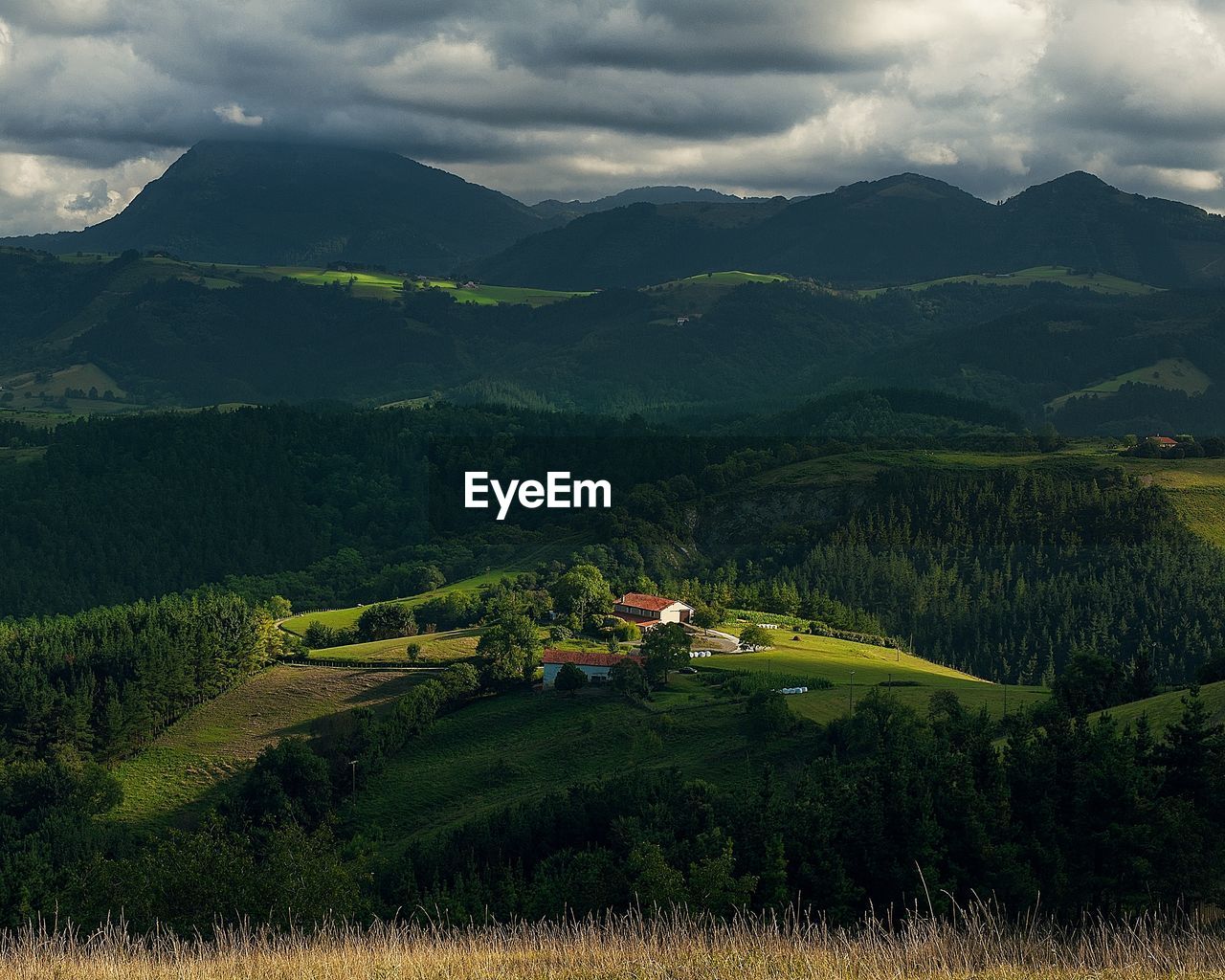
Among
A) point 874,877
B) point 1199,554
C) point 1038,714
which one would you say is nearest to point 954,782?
point 874,877

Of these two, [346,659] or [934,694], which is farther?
[346,659]

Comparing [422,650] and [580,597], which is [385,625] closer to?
[422,650]

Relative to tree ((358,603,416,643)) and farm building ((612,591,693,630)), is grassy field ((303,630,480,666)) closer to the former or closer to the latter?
tree ((358,603,416,643))

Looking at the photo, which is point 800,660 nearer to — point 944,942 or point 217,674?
point 217,674

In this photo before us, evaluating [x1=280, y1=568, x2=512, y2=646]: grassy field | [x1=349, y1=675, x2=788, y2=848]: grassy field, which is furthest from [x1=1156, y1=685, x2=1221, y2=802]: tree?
[x1=280, y1=568, x2=512, y2=646]: grassy field

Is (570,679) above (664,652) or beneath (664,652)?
beneath

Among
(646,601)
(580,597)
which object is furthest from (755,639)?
(580,597)
